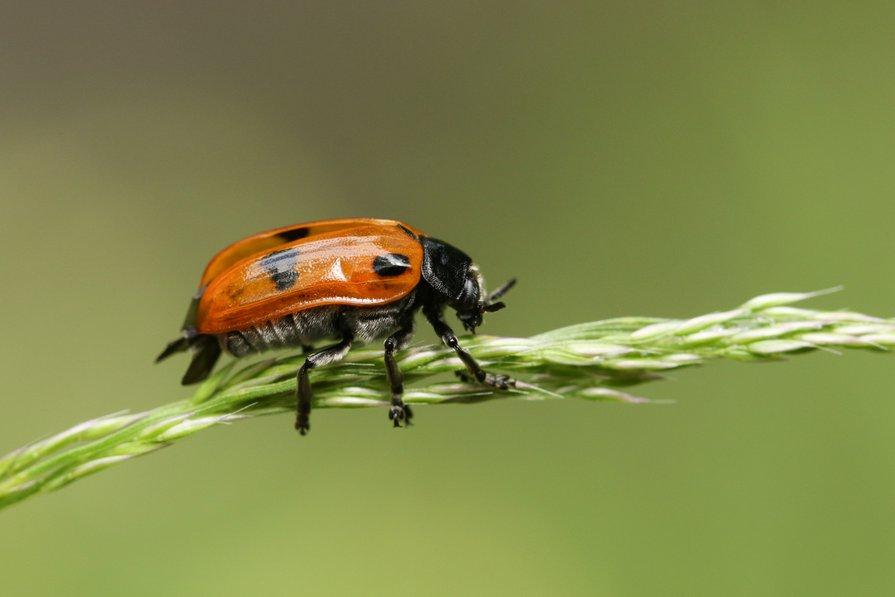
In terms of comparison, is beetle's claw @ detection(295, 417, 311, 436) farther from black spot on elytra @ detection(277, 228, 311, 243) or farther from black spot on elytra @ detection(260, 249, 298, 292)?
black spot on elytra @ detection(277, 228, 311, 243)

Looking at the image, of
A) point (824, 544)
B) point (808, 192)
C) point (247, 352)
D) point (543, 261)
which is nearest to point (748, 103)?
point (808, 192)

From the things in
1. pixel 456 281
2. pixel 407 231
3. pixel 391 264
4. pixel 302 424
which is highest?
pixel 407 231

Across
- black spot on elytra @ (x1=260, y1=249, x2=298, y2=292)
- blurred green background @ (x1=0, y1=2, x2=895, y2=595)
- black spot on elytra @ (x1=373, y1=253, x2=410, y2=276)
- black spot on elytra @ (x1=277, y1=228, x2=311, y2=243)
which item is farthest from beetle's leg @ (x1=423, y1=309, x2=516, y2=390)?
blurred green background @ (x1=0, y1=2, x2=895, y2=595)

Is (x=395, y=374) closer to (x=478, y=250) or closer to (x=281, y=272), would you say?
(x=281, y=272)

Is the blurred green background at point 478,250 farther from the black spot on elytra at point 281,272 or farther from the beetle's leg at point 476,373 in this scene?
the beetle's leg at point 476,373

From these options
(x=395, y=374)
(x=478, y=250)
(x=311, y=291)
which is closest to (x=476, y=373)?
(x=395, y=374)

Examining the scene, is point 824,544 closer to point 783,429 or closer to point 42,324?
point 783,429

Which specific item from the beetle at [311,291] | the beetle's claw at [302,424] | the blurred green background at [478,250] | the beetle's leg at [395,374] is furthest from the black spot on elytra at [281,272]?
the blurred green background at [478,250]
